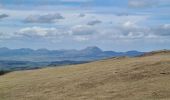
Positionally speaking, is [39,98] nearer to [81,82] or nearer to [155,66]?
[81,82]

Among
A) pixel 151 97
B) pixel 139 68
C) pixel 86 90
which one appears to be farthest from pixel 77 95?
pixel 139 68

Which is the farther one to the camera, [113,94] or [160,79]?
[160,79]

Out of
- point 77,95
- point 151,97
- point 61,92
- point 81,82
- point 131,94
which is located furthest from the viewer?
point 81,82

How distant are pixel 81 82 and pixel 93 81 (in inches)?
62.4

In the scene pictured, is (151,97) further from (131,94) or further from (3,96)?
(3,96)

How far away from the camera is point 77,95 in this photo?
49.0m

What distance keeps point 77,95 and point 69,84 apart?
7.83m

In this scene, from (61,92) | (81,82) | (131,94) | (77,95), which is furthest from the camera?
(81,82)

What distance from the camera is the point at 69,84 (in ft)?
186

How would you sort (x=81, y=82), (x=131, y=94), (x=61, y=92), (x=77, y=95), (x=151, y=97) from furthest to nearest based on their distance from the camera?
(x=81, y=82)
(x=61, y=92)
(x=77, y=95)
(x=131, y=94)
(x=151, y=97)

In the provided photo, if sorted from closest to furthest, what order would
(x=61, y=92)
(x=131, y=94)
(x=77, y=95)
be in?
(x=131, y=94) → (x=77, y=95) → (x=61, y=92)

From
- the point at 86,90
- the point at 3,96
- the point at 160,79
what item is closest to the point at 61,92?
the point at 86,90

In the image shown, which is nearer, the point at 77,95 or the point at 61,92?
the point at 77,95

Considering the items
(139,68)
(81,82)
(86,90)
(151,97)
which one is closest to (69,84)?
(81,82)
